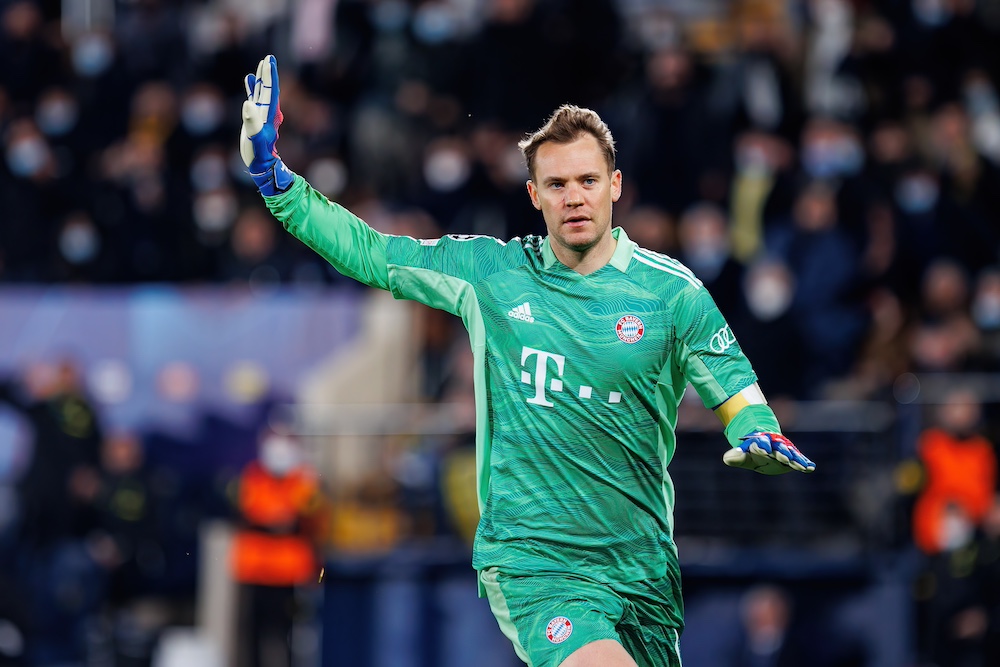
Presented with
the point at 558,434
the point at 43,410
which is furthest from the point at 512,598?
the point at 43,410

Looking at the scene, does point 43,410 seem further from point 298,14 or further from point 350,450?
point 298,14

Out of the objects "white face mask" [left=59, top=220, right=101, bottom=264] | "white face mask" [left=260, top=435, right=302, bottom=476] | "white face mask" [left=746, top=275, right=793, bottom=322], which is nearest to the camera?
"white face mask" [left=746, top=275, right=793, bottom=322]

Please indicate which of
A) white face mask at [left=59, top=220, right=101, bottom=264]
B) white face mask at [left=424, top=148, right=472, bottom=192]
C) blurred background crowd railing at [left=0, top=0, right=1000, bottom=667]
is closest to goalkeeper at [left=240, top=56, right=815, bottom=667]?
blurred background crowd railing at [left=0, top=0, right=1000, bottom=667]

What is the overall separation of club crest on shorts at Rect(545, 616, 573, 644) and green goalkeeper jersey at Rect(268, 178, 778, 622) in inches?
8.1

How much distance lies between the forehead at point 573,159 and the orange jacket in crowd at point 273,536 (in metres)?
8.59

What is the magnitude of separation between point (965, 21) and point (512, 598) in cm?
1278

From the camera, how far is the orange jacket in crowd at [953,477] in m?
12.8

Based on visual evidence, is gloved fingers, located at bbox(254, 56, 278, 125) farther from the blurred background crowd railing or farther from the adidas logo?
the blurred background crowd railing

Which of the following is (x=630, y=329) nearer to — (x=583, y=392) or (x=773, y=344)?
(x=583, y=392)

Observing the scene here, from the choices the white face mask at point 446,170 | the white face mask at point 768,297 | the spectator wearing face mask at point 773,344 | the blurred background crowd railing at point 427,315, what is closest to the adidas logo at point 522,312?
the blurred background crowd railing at point 427,315

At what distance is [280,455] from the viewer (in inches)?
570

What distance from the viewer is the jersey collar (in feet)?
20.1

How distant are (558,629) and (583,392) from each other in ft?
2.81

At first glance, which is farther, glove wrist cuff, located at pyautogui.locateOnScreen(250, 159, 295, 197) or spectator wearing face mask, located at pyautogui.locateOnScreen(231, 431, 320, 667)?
spectator wearing face mask, located at pyautogui.locateOnScreen(231, 431, 320, 667)
